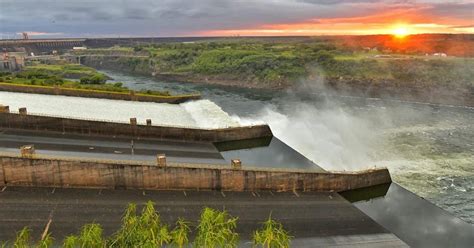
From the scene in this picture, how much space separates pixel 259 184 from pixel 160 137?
16.7 m

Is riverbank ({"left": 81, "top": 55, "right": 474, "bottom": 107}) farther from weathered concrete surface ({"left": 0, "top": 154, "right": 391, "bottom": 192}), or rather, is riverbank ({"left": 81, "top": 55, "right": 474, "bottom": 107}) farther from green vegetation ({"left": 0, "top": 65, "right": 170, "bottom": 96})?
weathered concrete surface ({"left": 0, "top": 154, "right": 391, "bottom": 192})

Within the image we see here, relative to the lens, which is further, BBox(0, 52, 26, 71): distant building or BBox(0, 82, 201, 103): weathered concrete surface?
BBox(0, 52, 26, 71): distant building

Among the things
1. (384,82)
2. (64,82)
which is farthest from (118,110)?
(384,82)

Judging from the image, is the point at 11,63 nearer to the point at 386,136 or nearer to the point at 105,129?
the point at 105,129

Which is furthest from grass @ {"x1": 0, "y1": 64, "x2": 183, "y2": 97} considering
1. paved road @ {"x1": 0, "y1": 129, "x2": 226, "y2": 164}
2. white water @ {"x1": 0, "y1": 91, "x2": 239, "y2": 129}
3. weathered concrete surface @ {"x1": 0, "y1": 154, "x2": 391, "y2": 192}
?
weathered concrete surface @ {"x1": 0, "y1": 154, "x2": 391, "y2": 192}

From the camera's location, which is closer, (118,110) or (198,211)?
(198,211)

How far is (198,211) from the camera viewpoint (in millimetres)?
23828

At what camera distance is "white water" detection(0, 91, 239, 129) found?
150ft

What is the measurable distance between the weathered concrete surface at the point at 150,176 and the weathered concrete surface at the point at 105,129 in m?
13.6

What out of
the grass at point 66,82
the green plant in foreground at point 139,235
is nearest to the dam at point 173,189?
the green plant in foreground at point 139,235

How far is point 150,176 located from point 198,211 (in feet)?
A: 16.1

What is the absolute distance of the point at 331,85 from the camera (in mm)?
111250

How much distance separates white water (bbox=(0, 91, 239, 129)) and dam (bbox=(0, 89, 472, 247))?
25.5 feet

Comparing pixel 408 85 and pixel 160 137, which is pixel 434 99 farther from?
pixel 160 137
